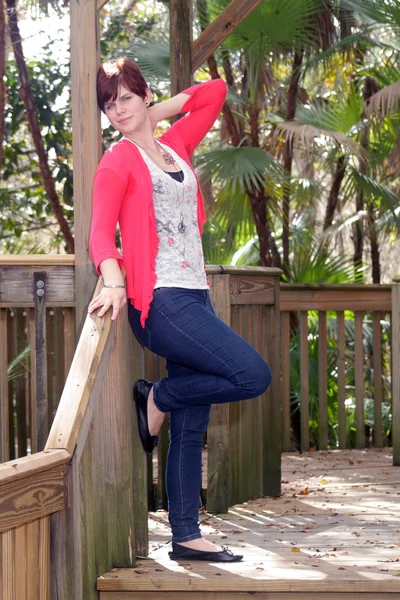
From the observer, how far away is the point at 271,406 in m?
4.61

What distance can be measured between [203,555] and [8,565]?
0.95 meters

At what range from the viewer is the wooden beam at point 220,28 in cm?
455

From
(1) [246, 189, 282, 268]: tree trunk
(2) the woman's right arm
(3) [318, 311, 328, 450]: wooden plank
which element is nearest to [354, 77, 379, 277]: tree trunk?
(1) [246, 189, 282, 268]: tree trunk

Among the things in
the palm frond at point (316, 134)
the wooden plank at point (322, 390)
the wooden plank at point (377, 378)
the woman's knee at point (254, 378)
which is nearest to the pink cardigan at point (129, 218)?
the woman's knee at point (254, 378)

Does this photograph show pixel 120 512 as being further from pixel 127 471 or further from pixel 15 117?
pixel 15 117

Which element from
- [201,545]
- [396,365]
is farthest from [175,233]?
[396,365]

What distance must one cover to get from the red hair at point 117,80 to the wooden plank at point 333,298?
299 centimetres

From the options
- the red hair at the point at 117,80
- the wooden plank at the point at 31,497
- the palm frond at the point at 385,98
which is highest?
the palm frond at the point at 385,98

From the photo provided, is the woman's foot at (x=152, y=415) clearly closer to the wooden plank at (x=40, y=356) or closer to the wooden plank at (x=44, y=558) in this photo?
the wooden plank at (x=40, y=356)

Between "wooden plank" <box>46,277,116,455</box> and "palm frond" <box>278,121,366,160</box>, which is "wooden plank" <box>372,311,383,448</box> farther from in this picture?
"wooden plank" <box>46,277,116,455</box>

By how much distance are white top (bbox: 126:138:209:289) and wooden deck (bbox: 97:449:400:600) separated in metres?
0.96

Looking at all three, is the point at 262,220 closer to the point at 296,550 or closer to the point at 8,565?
the point at 296,550

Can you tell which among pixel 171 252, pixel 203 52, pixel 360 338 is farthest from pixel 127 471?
pixel 360 338

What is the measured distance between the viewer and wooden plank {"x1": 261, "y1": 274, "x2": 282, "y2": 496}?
14.9ft
